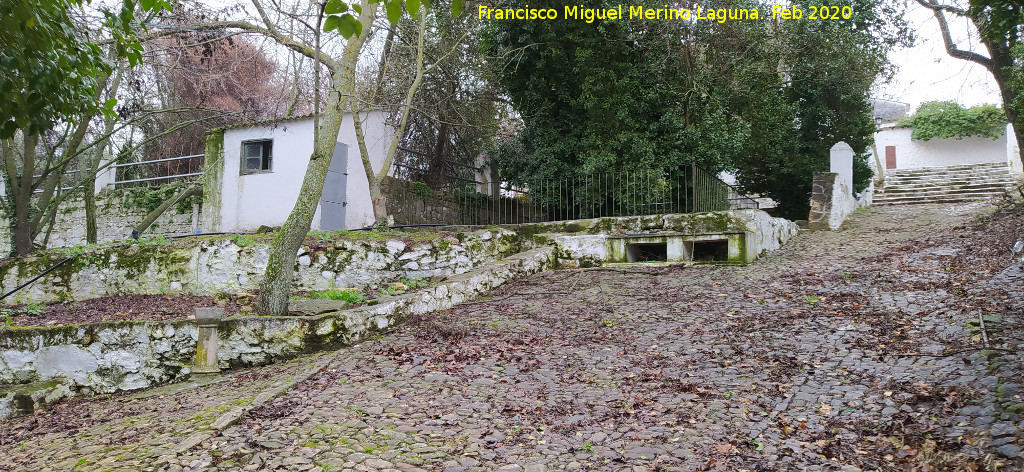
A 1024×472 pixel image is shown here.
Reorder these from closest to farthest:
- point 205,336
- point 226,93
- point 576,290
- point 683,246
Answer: point 205,336 → point 576,290 → point 683,246 → point 226,93

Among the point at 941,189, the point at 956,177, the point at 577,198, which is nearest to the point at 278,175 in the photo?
the point at 577,198

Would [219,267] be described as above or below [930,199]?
below

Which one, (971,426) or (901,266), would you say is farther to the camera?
(901,266)

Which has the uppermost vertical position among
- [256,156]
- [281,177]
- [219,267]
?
[256,156]

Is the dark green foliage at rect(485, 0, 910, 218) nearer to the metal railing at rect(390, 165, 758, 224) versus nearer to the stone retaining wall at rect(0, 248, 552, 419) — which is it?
the metal railing at rect(390, 165, 758, 224)

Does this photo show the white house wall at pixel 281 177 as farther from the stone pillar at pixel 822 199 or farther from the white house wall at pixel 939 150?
the white house wall at pixel 939 150

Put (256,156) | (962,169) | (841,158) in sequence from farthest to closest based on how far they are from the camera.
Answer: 1. (962,169)
2. (841,158)
3. (256,156)

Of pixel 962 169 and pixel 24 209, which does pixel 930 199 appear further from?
pixel 24 209

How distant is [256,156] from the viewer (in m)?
13.8

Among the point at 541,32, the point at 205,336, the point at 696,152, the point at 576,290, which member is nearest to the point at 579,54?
the point at 541,32

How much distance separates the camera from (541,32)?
41.9ft

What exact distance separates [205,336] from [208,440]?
108 inches

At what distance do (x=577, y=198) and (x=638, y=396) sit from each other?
802 centimetres

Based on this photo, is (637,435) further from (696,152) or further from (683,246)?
(696,152)
